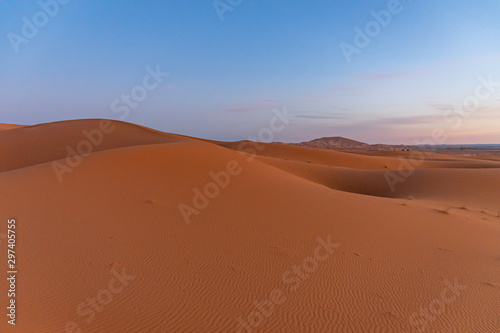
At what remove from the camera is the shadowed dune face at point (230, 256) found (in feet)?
12.4

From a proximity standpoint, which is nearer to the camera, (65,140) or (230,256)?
(230,256)

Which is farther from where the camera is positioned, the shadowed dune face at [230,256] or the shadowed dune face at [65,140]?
the shadowed dune face at [65,140]

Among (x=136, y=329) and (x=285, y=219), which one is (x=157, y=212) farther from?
(x=136, y=329)

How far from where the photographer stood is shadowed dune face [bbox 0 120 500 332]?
3789 millimetres

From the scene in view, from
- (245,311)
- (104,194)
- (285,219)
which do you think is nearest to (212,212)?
(285,219)

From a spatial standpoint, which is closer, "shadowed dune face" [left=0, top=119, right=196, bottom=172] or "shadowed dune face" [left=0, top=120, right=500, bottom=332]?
"shadowed dune face" [left=0, top=120, right=500, bottom=332]

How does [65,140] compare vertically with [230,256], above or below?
above

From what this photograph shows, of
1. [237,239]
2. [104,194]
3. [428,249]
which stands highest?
[104,194]

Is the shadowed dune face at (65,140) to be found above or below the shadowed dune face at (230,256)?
above

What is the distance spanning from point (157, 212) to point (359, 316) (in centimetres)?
513

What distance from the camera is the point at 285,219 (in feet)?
25.4

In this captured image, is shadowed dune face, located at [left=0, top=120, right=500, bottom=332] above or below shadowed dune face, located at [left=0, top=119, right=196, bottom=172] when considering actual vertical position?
below

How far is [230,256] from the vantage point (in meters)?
5.43

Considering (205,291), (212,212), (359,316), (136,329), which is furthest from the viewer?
(212,212)
